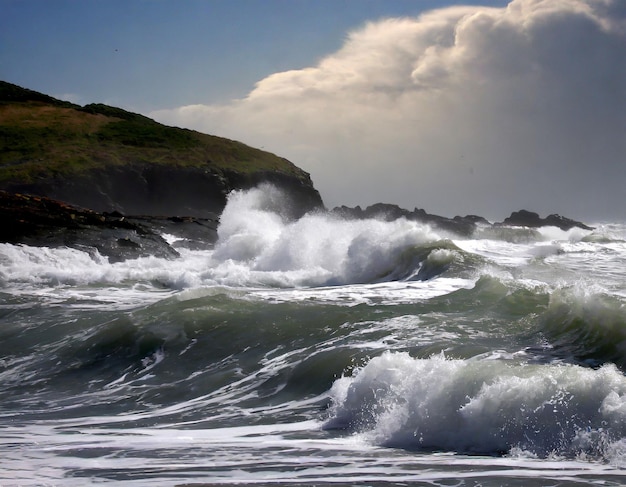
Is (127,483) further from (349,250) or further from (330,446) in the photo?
(349,250)

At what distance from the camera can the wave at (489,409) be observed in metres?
7.27

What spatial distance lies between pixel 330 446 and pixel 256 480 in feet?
4.45

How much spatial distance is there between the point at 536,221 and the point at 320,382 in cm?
6856

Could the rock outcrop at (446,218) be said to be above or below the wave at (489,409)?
above

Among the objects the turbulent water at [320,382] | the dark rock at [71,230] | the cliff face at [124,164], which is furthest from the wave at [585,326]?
the cliff face at [124,164]

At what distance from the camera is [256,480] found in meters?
6.81

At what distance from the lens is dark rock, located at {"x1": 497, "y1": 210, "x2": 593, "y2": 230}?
234 feet

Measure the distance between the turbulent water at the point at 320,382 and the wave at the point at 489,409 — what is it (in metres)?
0.02

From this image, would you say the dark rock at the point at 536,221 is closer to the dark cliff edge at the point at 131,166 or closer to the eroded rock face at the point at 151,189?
the dark cliff edge at the point at 131,166

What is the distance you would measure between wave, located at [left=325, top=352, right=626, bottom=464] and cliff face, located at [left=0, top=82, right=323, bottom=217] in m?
51.3

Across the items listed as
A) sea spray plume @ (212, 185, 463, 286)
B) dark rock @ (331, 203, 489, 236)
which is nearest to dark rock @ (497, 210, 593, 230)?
dark rock @ (331, 203, 489, 236)

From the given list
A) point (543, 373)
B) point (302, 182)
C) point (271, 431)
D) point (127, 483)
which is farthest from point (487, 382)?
point (302, 182)

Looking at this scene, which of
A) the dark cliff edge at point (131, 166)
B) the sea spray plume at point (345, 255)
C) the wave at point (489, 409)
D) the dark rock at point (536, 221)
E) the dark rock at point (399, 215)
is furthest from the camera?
the dark rock at point (536, 221)

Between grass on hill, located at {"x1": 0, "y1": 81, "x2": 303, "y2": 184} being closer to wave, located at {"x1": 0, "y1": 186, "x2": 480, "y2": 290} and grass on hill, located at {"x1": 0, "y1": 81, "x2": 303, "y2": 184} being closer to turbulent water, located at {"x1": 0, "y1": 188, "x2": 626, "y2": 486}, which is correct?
wave, located at {"x1": 0, "y1": 186, "x2": 480, "y2": 290}
